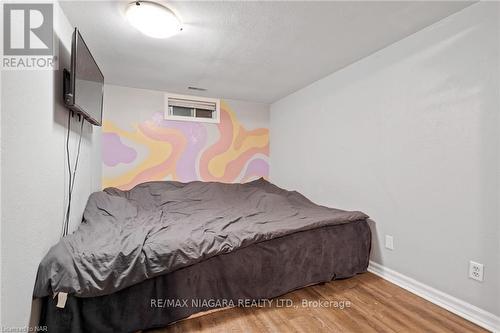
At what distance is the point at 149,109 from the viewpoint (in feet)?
11.0

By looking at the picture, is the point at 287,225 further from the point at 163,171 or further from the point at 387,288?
the point at 163,171

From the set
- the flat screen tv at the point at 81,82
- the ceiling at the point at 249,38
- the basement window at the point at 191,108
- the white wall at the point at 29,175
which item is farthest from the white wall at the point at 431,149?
the white wall at the point at 29,175

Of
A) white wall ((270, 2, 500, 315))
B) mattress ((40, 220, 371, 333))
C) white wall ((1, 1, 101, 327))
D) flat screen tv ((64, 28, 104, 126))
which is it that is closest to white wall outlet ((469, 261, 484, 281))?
white wall ((270, 2, 500, 315))

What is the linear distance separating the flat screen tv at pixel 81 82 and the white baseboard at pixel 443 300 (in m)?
2.80

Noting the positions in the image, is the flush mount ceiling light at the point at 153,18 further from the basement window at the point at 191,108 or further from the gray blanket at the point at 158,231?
the basement window at the point at 191,108

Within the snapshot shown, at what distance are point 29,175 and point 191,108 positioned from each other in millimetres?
2719

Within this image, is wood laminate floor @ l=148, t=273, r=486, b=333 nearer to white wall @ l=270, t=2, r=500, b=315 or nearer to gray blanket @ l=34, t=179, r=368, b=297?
white wall @ l=270, t=2, r=500, b=315

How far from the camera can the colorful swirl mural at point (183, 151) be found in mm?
3188

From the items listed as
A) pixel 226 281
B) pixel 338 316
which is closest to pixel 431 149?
pixel 338 316

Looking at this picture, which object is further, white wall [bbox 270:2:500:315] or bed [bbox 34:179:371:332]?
white wall [bbox 270:2:500:315]

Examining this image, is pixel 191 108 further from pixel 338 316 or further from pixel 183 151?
pixel 338 316

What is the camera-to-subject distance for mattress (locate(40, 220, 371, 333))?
52.3 inches

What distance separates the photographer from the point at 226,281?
5.46 feet

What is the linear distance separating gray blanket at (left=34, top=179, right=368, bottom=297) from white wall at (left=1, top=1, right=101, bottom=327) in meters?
0.15
